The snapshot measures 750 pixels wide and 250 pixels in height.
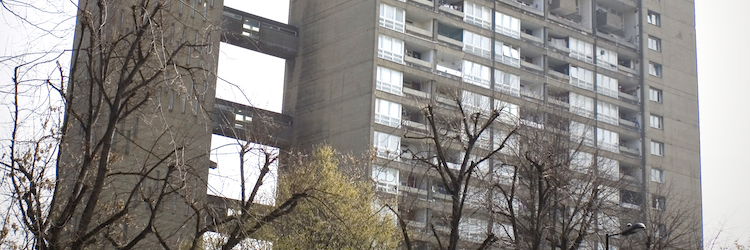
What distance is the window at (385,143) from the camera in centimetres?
6175

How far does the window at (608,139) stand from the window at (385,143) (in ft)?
63.3

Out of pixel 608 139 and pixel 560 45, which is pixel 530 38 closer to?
pixel 560 45

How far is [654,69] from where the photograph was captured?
80812mm

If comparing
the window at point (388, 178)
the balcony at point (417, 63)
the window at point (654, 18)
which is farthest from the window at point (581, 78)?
the window at point (388, 178)

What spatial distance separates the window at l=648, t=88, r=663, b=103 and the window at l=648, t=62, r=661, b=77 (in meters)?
1.30

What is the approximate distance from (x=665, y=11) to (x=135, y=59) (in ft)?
246

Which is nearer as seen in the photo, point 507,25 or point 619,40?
point 507,25

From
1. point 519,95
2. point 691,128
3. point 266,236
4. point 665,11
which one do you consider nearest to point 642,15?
point 665,11

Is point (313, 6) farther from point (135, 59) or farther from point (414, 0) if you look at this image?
point (135, 59)

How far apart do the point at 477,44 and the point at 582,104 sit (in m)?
10.6

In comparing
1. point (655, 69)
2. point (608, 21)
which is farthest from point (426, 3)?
point (655, 69)

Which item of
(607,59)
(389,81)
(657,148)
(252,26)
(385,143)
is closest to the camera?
(385,143)

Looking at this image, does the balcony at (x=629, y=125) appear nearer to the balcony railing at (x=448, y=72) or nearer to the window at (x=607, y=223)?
the balcony railing at (x=448, y=72)

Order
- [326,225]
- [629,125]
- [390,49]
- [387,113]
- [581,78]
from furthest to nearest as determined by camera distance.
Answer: [629,125] < [581,78] < [390,49] < [387,113] < [326,225]
